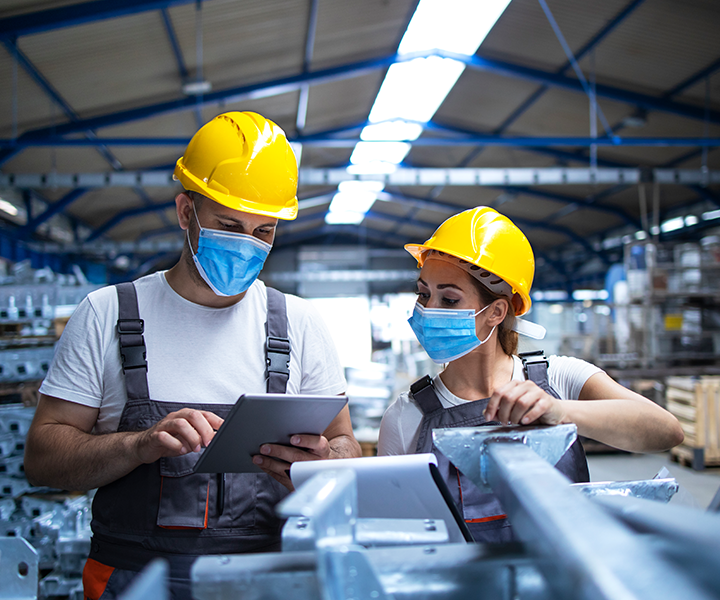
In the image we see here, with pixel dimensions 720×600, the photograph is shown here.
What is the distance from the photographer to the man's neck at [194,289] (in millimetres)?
1721

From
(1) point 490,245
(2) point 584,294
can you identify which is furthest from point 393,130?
(2) point 584,294

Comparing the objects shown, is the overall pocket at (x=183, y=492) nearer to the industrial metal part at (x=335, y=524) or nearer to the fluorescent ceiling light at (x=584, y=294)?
the industrial metal part at (x=335, y=524)

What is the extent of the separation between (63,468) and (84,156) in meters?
9.77

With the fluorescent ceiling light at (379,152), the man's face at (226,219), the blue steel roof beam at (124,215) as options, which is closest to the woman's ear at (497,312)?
the man's face at (226,219)

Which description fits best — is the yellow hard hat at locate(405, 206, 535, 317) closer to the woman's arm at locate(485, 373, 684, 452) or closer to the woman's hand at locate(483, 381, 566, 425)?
the woman's arm at locate(485, 373, 684, 452)

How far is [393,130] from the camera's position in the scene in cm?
1216

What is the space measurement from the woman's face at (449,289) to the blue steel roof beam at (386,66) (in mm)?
7470

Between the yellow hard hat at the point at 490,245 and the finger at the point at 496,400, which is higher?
the yellow hard hat at the point at 490,245

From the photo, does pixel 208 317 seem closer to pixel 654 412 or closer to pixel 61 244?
pixel 654 412

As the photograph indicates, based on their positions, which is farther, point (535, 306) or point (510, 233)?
point (535, 306)

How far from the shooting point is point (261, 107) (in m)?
9.80

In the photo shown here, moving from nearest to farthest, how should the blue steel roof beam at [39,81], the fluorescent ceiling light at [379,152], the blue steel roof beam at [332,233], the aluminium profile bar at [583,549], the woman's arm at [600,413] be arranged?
the aluminium profile bar at [583,549] < the woman's arm at [600,413] < the blue steel roof beam at [39,81] < the fluorescent ceiling light at [379,152] < the blue steel roof beam at [332,233]

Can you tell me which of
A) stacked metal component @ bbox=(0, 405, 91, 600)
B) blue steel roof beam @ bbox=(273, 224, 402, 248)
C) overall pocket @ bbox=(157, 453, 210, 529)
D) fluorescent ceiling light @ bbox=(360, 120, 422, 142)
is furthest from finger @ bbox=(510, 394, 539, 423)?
blue steel roof beam @ bbox=(273, 224, 402, 248)

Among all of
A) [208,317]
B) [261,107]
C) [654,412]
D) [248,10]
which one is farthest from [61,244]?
[654,412]
